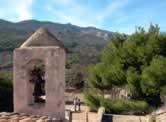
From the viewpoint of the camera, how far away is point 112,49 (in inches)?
883

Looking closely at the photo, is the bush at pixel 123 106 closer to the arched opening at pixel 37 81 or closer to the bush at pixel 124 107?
the bush at pixel 124 107

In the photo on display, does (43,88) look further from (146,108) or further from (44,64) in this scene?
(146,108)

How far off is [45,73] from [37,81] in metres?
0.48

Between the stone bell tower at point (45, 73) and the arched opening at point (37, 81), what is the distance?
218mm

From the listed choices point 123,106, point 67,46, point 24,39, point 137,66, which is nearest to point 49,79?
point 123,106

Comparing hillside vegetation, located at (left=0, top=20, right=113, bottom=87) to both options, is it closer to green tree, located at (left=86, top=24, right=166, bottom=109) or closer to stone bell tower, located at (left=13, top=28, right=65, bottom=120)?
green tree, located at (left=86, top=24, right=166, bottom=109)

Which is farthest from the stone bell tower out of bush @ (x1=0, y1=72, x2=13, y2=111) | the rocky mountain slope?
the rocky mountain slope

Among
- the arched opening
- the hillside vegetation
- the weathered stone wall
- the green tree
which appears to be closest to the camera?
the weathered stone wall

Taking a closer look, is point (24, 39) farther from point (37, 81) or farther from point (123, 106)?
point (37, 81)

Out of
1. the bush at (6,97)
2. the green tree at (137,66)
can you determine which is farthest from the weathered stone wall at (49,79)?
the green tree at (137,66)

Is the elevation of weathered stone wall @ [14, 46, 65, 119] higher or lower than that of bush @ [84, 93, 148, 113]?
higher

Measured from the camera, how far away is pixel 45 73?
6398 millimetres

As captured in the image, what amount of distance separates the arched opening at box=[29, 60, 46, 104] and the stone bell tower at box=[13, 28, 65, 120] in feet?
0.71

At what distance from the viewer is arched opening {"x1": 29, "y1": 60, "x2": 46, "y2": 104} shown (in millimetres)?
6672
